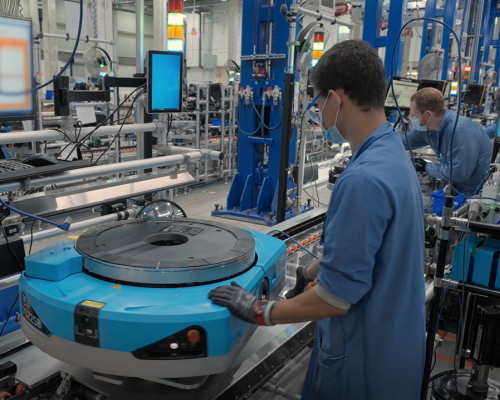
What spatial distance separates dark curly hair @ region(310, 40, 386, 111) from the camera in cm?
128

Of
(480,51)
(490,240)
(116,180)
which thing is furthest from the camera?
(480,51)

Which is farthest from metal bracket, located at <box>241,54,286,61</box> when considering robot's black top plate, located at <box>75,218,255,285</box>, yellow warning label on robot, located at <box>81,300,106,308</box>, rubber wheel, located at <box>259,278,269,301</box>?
yellow warning label on robot, located at <box>81,300,106,308</box>

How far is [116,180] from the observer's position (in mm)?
2154

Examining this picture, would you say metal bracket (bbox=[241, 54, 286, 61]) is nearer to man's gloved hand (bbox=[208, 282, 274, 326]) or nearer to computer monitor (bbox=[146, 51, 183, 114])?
computer monitor (bbox=[146, 51, 183, 114])

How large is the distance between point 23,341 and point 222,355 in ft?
3.11

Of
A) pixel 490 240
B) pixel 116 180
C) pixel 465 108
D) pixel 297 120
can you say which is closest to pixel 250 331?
pixel 116 180

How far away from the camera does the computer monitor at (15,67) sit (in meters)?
1.66

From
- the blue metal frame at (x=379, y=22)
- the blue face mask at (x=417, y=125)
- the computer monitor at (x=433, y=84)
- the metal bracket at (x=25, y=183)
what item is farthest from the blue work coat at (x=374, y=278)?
the blue metal frame at (x=379, y=22)

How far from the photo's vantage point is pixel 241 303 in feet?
4.25

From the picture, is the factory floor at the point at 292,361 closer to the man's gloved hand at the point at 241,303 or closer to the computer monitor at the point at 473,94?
the man's gloved hand at the point at 241,303

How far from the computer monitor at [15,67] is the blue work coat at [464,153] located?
3.16m

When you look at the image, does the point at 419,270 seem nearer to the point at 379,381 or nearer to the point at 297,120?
the point at 379,381

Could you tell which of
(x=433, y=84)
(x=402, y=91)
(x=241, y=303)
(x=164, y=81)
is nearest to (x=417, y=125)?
(x=402, y=91)

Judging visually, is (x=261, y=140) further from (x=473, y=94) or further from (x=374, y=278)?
(x=374, y=278)
